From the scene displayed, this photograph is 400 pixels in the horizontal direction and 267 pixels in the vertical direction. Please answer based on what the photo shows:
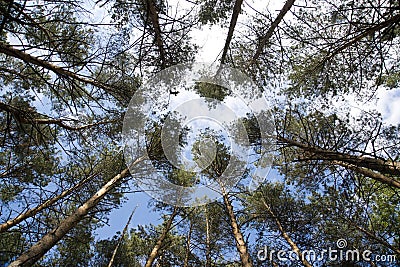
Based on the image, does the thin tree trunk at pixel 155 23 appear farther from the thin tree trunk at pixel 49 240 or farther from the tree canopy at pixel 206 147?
the thin tree trunk at pixel 49 240

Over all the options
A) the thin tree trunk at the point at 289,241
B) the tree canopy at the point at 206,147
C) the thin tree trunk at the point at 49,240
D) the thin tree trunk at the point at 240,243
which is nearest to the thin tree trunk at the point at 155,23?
the tree canopy at the point at 206,147

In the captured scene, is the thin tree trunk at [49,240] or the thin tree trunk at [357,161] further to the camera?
the thin tree trunk at [49,240]

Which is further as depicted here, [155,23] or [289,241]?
[289,241]

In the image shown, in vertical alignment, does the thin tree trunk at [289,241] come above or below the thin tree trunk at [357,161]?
above

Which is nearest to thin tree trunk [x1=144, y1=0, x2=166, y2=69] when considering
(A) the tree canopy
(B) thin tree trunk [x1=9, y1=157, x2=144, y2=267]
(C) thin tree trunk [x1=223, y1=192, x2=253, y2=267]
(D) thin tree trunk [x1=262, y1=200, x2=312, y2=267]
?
(A) the tree canopy

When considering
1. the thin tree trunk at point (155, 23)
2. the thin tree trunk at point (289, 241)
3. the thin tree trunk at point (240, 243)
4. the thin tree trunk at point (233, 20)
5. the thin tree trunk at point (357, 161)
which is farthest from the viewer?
the thin tree trunk at point (289, 241)

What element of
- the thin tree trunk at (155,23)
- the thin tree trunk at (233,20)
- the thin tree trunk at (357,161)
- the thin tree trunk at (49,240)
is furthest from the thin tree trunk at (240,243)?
the thin tree trunk at (155,23)

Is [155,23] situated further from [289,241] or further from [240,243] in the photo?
[289,241]

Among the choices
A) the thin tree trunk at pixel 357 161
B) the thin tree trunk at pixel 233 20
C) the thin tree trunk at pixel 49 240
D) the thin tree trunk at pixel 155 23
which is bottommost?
the thin tree trunk at pixel 49 240

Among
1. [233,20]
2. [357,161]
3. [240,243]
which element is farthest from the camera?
[240,243]

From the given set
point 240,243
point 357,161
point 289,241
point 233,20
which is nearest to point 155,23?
point 233,20

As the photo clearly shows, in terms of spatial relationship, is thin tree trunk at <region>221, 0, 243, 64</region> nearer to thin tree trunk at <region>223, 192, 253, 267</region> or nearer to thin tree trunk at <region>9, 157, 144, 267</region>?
thin tree trunk at <region>9, 157, 144, 267</region>

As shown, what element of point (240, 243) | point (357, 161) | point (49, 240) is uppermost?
point (240, 243)

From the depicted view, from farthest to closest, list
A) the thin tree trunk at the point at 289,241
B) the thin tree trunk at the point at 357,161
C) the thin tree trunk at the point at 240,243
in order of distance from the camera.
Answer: the thin tree trunk at the point at 289,241 → the thin tree trunk at the point at 240,243 → the thin tree trunk at the point at 357,161
